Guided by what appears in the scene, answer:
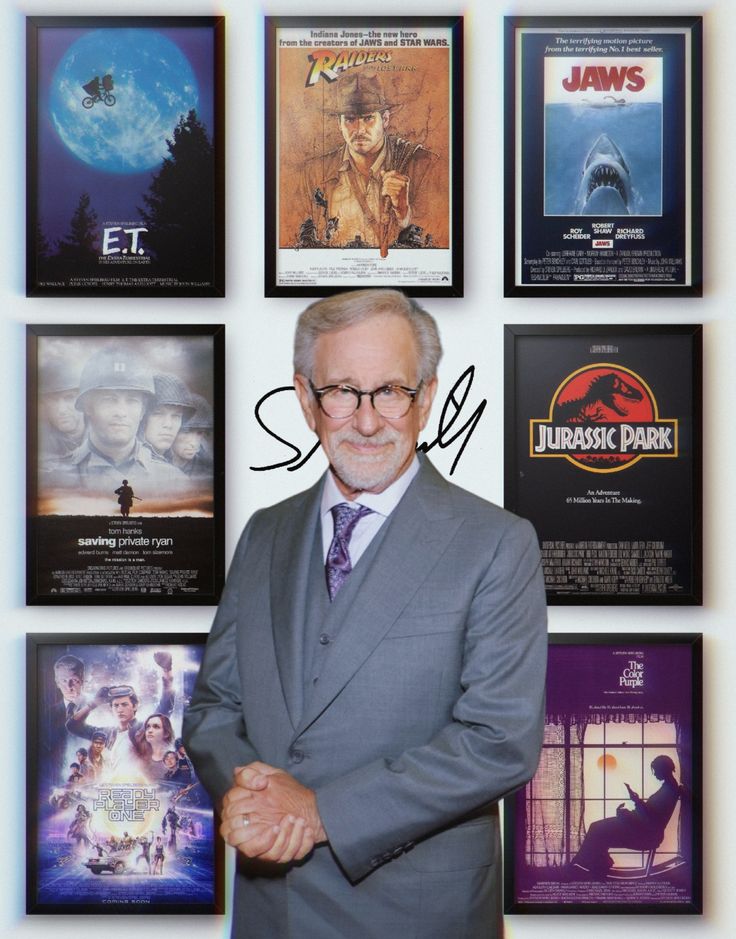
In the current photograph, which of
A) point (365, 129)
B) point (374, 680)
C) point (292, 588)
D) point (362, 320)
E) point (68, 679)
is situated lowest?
point (68, 679)

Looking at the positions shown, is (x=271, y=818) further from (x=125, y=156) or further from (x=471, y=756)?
(x=125, y=156)

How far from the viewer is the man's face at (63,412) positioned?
2.02m

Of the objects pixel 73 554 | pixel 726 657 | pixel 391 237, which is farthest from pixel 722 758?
pixel 73 554

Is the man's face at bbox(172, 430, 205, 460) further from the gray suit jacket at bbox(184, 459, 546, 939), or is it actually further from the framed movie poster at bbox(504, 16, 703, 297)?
the framed movie poster at bbox(504, 16, 703, 297)

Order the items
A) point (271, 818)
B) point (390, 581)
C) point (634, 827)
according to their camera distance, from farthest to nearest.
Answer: point (634, 827) → point (390, 581) → point (271, 818)

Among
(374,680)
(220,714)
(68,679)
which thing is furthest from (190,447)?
(374,680)

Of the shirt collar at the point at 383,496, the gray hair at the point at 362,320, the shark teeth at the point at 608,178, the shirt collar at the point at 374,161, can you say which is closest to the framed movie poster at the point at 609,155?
the shark teeth at the point at 608,178

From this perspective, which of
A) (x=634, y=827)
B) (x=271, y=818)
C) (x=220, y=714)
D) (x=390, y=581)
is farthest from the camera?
(x=634, y=827)

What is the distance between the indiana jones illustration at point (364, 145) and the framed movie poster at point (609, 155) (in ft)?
0.50

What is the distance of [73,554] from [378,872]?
94 cm

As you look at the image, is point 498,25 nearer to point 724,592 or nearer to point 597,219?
point 597,219

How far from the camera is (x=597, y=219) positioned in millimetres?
2006

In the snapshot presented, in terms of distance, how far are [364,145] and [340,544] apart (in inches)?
34.4

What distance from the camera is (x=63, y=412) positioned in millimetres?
2018
